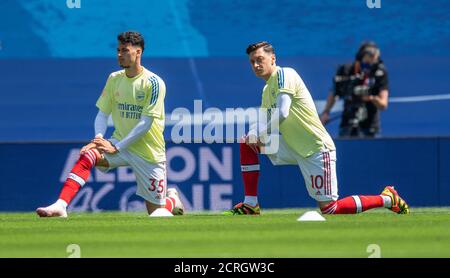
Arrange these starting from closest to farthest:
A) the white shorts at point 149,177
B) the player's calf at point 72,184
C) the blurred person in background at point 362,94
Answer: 1. the player's calf at point 72,184
2. the white shorts at point 149,177
3. the blurred person in background at point 362,94

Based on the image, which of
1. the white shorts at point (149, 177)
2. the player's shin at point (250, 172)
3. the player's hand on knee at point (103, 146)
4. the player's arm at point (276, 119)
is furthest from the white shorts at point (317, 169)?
the player's hand on knee at point (103, 146)

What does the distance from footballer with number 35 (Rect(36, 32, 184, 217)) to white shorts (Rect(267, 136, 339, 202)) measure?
1.15 m

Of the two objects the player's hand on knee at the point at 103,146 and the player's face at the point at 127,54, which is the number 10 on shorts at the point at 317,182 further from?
the player's face at the point at 127,54

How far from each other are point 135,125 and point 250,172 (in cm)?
117

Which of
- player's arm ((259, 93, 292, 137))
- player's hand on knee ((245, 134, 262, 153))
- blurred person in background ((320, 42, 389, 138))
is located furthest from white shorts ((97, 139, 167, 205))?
blurred person in background ((320, 42, 389, 138))

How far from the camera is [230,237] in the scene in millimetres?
9203

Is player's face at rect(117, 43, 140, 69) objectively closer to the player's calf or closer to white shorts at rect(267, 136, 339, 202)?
the player's calf

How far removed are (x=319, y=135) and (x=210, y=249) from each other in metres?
3.49

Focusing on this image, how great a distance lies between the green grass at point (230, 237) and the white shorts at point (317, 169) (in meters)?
0.92

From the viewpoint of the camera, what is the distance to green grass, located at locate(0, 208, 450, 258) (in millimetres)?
8422

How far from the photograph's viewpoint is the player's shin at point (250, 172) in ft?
39.0

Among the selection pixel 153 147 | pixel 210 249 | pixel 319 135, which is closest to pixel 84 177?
pixel 153 147

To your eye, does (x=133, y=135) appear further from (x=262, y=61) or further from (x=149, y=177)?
(x=262, y=61)

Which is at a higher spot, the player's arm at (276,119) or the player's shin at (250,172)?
the player's arm at (276,119)
